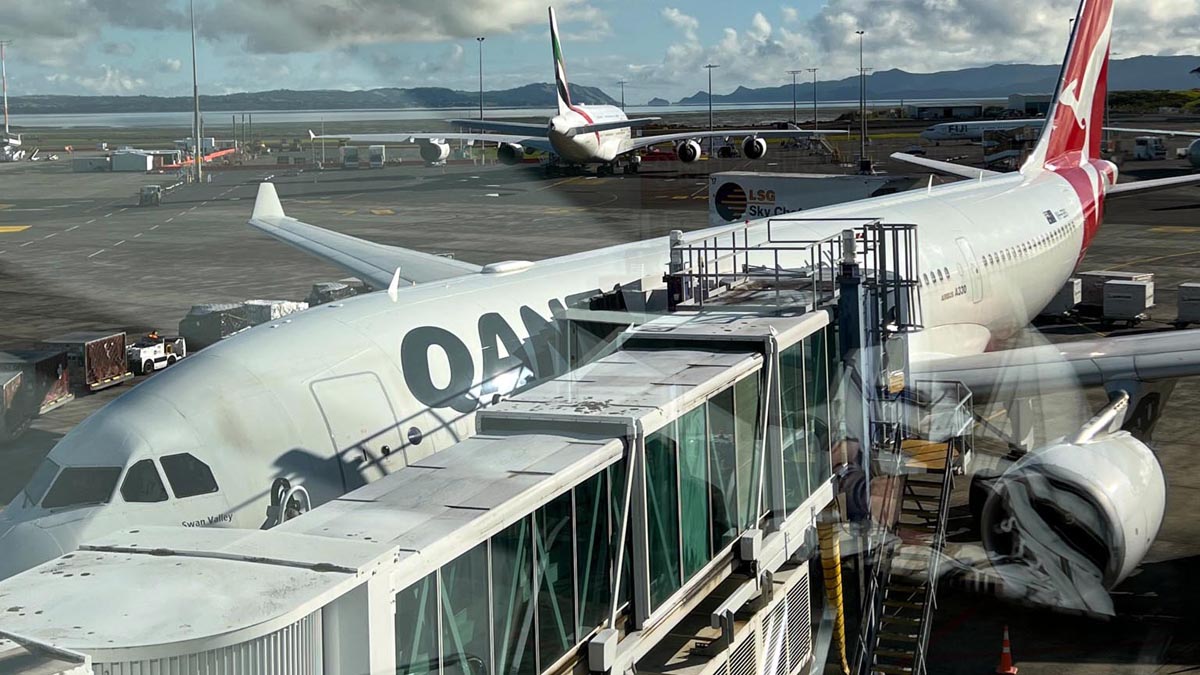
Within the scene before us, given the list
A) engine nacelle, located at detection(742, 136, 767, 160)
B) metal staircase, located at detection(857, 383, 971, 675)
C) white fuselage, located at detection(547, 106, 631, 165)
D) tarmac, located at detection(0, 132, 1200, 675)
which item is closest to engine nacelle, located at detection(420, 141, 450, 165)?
tarmac, located at detection(0, 132, 1200, 675)

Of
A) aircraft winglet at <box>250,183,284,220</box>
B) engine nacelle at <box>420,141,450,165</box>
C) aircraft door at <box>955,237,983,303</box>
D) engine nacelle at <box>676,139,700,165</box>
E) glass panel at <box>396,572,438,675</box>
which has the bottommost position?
glass panel at <box>396,572,438,675</box>

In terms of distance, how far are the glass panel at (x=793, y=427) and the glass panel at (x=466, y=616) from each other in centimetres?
405

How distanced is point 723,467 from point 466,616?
10.2ft

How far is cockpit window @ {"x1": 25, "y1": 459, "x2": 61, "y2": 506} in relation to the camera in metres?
9.74

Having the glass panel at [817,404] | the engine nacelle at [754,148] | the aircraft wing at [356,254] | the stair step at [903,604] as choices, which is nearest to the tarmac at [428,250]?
the stair step at [903,604]

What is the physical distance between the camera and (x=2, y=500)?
62.7 ft

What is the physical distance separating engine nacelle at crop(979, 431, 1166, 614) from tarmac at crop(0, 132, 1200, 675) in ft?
1.39

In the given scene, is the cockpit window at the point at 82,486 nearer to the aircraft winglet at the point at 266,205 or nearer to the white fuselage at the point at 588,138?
the aircraft winglet at the point at 266,205

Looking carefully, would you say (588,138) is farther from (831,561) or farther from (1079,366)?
(831,561)

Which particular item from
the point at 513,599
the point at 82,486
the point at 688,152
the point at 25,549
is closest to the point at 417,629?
the point at 513,599

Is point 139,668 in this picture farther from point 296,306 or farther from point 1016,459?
point 296,306

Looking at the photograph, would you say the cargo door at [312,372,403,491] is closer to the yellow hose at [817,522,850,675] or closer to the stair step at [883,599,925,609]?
the yellow hose at [817,522,850,675]

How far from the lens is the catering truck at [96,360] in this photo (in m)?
26.2

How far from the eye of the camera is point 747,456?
901 cm
